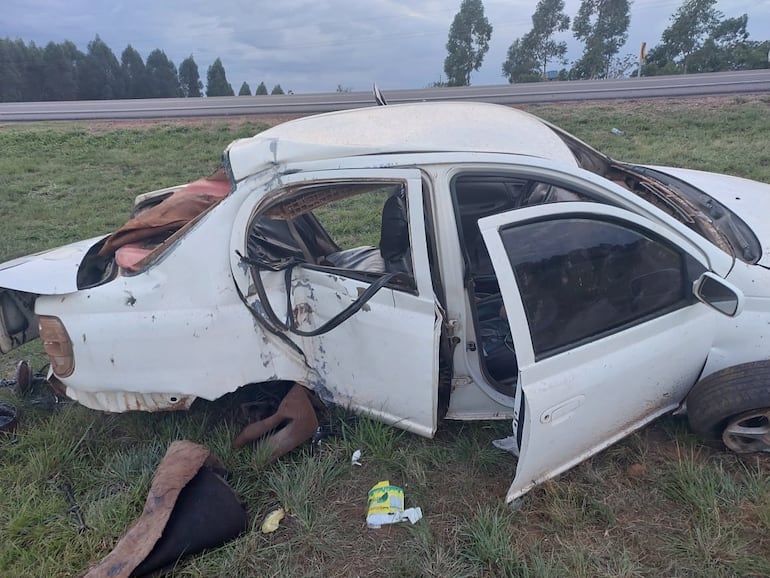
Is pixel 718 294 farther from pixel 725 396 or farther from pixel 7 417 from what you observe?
pixel 7 417

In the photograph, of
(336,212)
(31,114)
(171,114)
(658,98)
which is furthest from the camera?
(31,114)

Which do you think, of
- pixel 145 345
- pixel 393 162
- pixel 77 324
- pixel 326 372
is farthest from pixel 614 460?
pixel 77 324

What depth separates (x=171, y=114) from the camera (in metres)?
14.7

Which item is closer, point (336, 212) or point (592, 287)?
point (592, 287)

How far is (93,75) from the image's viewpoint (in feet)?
136

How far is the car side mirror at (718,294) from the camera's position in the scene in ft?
7.06

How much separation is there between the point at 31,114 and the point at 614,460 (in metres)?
19.2

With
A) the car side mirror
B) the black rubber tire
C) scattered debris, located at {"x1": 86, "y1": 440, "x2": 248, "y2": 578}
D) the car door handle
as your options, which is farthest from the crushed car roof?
scattered debris, located at {"x1": 86, "y1": 440, "x2": 248, "y2": 578}

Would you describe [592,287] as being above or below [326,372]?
above

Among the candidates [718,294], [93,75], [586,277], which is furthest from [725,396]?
[93,75]

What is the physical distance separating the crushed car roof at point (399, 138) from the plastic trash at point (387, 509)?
1.56 metres

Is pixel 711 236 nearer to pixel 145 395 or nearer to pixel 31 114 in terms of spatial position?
pixel 145 395

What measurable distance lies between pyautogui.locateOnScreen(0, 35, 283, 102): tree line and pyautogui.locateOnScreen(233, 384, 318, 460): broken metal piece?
33265 mm

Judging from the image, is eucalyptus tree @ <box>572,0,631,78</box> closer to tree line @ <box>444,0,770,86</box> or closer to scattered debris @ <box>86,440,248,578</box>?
tree line @ <box>444,0,770,86</box>
